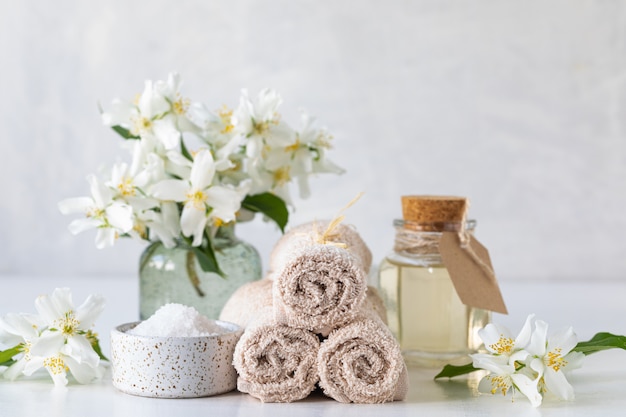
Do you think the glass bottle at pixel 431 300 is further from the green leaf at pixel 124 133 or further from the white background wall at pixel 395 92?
the white background wall at pixel 395 92

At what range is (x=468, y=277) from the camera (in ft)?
3.25

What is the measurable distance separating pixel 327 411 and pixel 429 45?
127 centimetres

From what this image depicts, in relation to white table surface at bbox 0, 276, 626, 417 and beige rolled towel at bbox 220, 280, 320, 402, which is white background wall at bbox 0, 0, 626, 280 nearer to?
white table surface at bbox 0, 276, 626, 417

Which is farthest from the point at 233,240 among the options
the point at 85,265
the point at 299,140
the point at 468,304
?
the point at 85,265

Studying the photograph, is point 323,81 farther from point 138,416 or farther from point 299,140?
point 138,416

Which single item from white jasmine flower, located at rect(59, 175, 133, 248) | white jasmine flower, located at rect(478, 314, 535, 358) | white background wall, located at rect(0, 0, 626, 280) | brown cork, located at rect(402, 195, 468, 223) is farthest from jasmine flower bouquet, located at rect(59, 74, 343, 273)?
white background wall, located at rect(0, 0, 626, 280)

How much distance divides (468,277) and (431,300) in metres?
0.05

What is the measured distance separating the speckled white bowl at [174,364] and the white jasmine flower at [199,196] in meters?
0.23

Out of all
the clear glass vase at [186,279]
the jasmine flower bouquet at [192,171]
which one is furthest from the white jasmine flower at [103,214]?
the clear glass vase at [186,279]

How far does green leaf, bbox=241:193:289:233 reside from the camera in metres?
1.19

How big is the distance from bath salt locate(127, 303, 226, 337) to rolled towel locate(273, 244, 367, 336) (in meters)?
0.10

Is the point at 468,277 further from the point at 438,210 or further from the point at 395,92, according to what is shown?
the point at 395,92

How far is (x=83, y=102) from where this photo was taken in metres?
1.97

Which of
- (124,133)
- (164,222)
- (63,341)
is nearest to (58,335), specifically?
(63,341)
